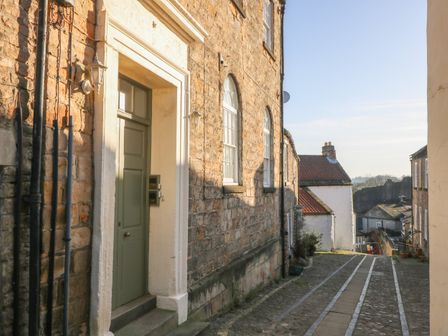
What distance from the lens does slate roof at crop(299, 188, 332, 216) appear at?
27359 mm

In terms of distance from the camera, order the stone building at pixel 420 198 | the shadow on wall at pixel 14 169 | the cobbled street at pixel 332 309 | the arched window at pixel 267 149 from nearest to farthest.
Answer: the shadow on wall at pixel 14 169 → the cobbled street at pixel 332 309 → the arched window at pixel 267 149 → the stone building at pixel 420 198

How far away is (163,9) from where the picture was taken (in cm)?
448

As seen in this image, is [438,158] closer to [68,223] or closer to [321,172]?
[68,223]

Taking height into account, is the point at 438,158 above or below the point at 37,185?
above

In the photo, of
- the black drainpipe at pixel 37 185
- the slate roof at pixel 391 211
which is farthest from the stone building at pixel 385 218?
the black drainpipe at pixel 37 185

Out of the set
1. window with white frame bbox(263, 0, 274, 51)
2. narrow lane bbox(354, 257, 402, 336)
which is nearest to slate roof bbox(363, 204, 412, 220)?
narrow lane bbox(354, 257, 402, 336)

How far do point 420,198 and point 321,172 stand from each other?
10982 mm

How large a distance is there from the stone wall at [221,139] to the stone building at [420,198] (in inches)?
549

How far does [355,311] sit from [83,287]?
18.0 ft

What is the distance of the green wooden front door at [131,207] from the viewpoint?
14.2 feet

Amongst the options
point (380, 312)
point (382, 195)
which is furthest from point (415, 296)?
point (382, 195)

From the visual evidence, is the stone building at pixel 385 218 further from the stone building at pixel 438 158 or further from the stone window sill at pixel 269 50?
the stone building at pixel 438 158

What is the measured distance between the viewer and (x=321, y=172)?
32812 millimetres

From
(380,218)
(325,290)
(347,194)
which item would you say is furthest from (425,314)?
(380,218)
